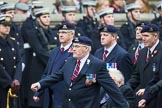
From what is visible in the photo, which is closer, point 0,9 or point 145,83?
point 145,83

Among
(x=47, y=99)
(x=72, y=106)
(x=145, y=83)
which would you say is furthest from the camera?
(x=47, y=99)

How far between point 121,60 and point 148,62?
125 centimetres

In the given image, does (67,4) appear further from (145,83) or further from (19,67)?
(145,83)

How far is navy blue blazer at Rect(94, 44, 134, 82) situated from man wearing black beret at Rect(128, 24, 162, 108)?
873mm

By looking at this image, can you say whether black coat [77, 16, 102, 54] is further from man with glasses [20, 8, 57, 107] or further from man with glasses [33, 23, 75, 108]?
man with glasses [33, 23, 75, 108]

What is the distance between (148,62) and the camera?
52.0ft

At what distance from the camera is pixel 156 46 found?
1588cm

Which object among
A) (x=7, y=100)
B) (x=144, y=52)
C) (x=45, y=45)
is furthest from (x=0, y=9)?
(x=144, y=52)

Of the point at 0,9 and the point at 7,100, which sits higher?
the point at 0,9

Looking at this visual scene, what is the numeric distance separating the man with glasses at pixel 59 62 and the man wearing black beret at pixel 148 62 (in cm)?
135

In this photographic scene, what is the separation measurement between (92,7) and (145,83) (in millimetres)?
5562

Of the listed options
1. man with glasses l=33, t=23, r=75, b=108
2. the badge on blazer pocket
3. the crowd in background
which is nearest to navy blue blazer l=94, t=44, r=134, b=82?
the crowd in background

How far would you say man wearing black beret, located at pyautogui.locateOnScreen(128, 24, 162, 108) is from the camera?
15.7 meters

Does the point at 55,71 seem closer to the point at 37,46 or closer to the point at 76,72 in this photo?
the point at 76,72
